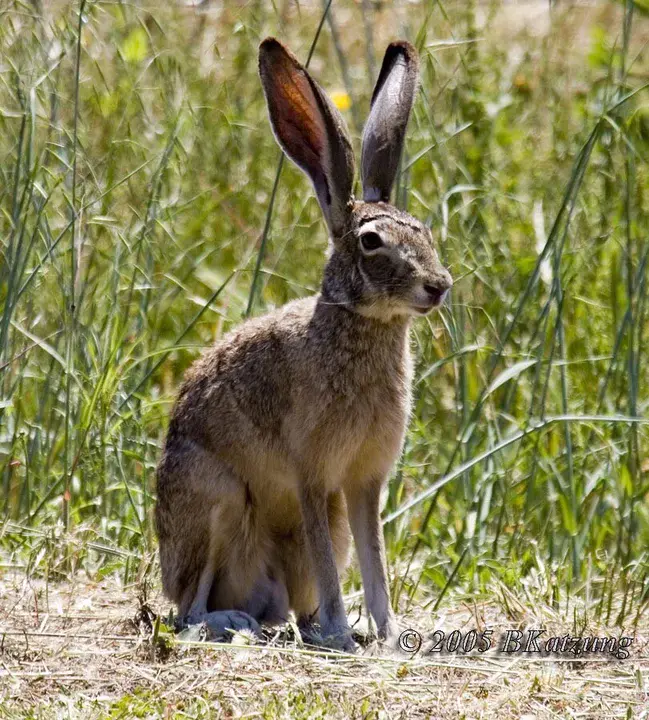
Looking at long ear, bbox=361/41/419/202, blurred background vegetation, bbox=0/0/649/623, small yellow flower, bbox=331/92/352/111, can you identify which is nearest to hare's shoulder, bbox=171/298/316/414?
blurred background vegetation, bbox=0/0/649/623

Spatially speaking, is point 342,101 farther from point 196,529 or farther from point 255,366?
point 196,529

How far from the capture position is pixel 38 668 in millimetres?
3650

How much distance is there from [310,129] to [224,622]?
1.59 metres

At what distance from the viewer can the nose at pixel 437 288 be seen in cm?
404

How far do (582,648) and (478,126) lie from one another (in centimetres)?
307

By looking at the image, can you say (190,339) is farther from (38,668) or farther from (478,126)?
(38,668)

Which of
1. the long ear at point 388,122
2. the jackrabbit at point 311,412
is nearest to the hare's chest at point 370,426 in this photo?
the jackrabbit at point 311,412

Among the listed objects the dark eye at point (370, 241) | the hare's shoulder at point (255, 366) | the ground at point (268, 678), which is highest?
the dark eye at point (370, 241)

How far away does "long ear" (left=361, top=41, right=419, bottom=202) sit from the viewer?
443cm

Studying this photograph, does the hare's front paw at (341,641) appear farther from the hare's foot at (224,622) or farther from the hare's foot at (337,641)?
the hare's foot at (224,622)

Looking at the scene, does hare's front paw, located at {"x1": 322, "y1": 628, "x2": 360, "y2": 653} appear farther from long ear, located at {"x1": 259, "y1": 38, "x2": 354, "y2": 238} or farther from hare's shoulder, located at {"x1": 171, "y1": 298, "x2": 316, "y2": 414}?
long ear, located at {"x1": 259, "y1": 38, "x2": 354, "y2": 238}

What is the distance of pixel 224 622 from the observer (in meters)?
4.30

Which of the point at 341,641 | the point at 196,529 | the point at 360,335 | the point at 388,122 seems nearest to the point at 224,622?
the point at 196,529

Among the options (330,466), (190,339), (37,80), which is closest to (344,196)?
(330,466)
